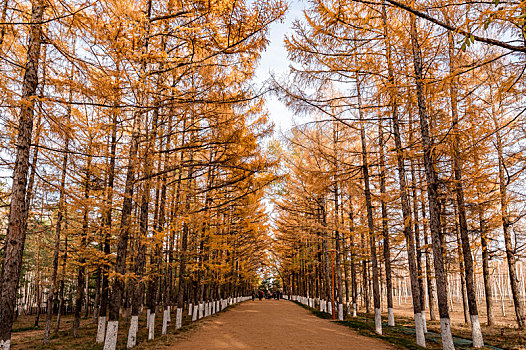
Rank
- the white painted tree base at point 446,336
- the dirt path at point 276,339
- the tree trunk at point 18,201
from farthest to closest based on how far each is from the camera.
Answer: the dirt path at point 276,339
the white painted tree base at point 446,336
the tree trunk at point 18,201

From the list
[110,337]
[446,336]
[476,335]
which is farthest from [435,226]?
[110,337]

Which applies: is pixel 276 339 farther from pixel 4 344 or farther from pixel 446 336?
pixel 4 344

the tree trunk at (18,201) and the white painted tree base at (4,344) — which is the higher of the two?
the tree trunk at (18,201)

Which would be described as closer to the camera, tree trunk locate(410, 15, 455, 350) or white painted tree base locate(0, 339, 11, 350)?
white painted tree base locate(0, 339, 11, 350)

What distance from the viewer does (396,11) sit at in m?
8.23

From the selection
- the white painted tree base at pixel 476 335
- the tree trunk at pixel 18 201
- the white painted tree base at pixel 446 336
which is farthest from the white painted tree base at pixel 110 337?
the white painted tree base at pixel 476 335

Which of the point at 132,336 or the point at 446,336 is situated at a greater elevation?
the point at 446,336

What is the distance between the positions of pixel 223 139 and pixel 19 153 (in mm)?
4603

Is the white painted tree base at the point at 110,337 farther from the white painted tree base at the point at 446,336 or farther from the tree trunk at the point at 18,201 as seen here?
the white painted tree base at the point at 446,336

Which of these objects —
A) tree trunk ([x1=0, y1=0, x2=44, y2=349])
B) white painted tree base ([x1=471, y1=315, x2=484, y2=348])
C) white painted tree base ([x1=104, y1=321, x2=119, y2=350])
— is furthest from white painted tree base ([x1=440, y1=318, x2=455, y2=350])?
tree trunk ([x1=0, y1=0, x2=44, y2=349])

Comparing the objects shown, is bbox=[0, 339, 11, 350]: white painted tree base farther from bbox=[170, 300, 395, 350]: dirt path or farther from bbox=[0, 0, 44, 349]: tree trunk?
bbox=[170, 300, 395, 350]: dirt path

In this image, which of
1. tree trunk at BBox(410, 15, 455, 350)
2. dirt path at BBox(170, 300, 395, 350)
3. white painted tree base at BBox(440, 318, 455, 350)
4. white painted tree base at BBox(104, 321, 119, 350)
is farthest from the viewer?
dirt path at BBox(170, 300, 395, 350)

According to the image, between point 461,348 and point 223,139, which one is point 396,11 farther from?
point 461,348

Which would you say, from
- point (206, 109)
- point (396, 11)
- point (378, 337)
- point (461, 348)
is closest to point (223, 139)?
point (206, 109)
